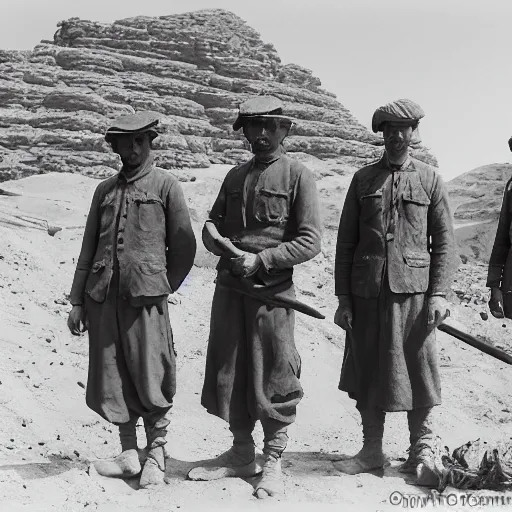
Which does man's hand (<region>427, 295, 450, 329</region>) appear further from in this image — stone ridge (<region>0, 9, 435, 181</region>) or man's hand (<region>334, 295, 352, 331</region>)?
stone ridge (<region>0, 9, 435, 181</region>)

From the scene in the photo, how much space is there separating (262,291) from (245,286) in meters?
0.11

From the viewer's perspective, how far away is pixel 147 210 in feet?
16.5

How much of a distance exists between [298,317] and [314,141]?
899 inches

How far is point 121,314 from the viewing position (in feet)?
16.4

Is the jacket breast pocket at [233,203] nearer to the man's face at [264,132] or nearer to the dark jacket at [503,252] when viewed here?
the man's face at [264,132]

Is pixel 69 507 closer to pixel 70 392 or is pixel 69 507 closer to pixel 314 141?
pixel 70 392

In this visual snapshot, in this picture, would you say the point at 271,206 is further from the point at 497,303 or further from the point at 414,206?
the point at 497,303

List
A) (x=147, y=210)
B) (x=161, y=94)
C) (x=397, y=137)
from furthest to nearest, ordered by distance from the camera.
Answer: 1. (x=161, y=94)
2. (x=397, y=137)
3. (x=147, y=210)

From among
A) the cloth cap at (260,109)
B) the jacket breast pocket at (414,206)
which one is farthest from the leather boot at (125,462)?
the jacket breast pocket at (414,206)

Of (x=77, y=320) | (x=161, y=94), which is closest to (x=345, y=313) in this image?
(x=77, y=320)

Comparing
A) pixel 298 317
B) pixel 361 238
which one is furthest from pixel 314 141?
pixel 361 238

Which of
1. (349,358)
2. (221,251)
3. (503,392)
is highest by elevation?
(221,251)

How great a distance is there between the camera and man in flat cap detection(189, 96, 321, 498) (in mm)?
4930

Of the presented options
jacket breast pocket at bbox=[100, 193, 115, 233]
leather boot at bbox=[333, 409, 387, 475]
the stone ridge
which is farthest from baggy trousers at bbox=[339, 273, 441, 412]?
the stone ridge
